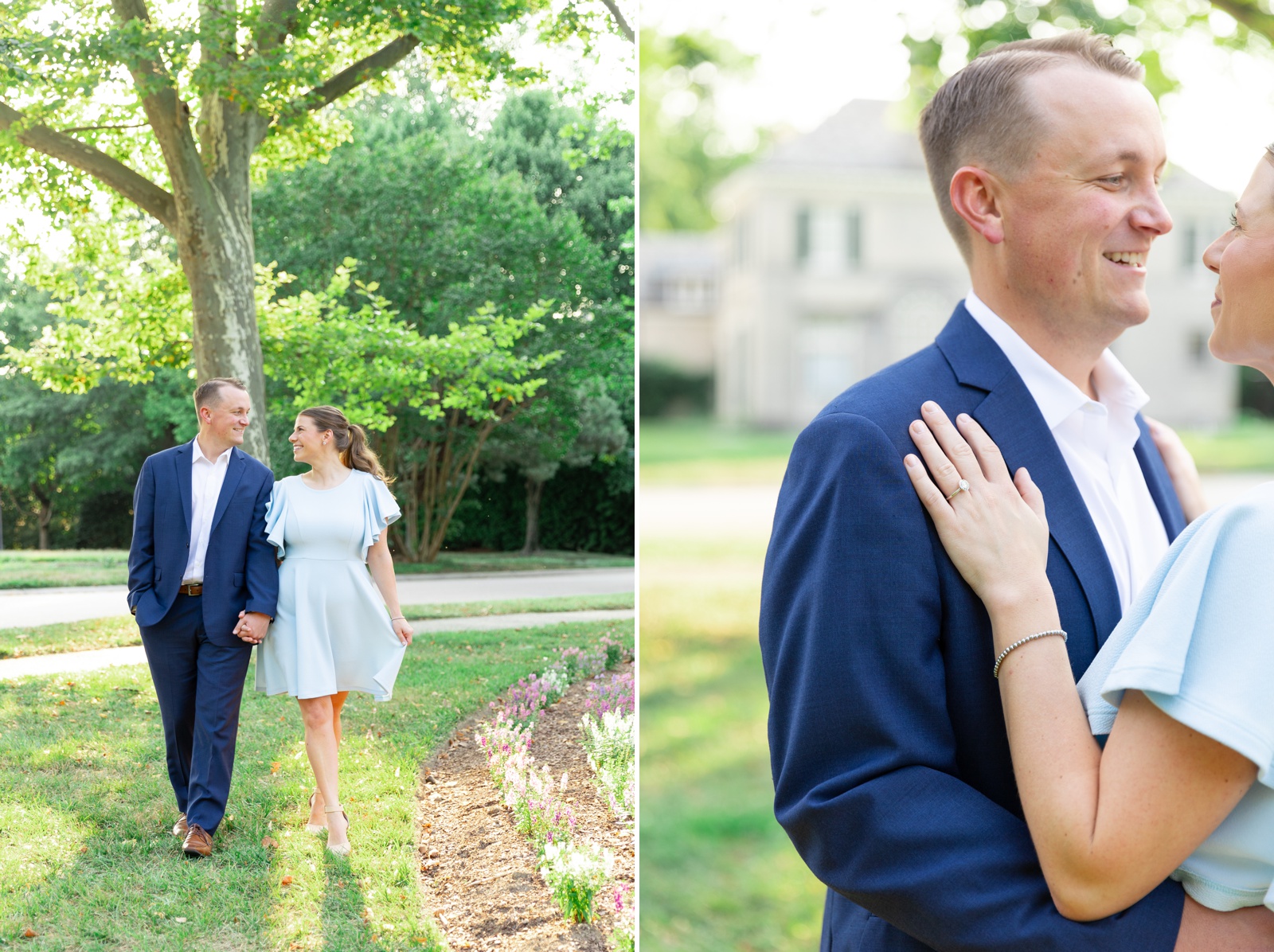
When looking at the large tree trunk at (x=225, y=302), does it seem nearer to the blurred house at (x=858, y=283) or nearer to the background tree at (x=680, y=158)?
the background tree at (x=680, y=158)

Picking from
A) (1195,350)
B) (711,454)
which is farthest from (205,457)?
(1195,350)

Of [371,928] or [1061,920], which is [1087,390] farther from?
[371,928]

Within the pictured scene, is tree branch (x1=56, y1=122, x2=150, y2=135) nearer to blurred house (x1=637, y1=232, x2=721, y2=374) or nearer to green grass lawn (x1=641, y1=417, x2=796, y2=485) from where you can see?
green grass lawn (x1=641, y1=417, x2=796, y2=485)

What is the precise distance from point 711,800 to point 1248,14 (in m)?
5.29

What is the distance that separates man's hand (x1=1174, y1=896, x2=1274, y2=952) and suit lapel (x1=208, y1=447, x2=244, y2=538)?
1742mm

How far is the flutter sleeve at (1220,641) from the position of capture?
115cm

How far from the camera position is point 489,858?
8.36 ft

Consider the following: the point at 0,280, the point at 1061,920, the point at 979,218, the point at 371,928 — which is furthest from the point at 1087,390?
the point at 0,280

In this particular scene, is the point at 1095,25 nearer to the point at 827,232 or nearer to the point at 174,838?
the point at 174,838

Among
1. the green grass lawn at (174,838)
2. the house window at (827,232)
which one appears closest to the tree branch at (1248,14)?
the green grass lawn at (174,838)

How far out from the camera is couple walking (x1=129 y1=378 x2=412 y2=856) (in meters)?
2.15

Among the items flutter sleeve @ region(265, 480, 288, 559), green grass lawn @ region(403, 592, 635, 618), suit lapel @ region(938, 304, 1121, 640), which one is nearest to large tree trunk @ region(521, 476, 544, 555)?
green grass lawn @ region(403, 592, 635, 618)

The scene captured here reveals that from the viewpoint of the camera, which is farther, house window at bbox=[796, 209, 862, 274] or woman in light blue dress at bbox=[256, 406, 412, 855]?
house window at bbox=[796, 209, 862, 274]

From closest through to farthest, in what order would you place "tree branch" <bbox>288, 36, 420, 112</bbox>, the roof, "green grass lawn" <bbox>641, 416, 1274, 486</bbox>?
1. "tree branch" <bbox>288, 36, 420, 112</bbox>
2. "green grass lawn" <bbox>641, 416, 1274, 486</bbox>
3. the roof
